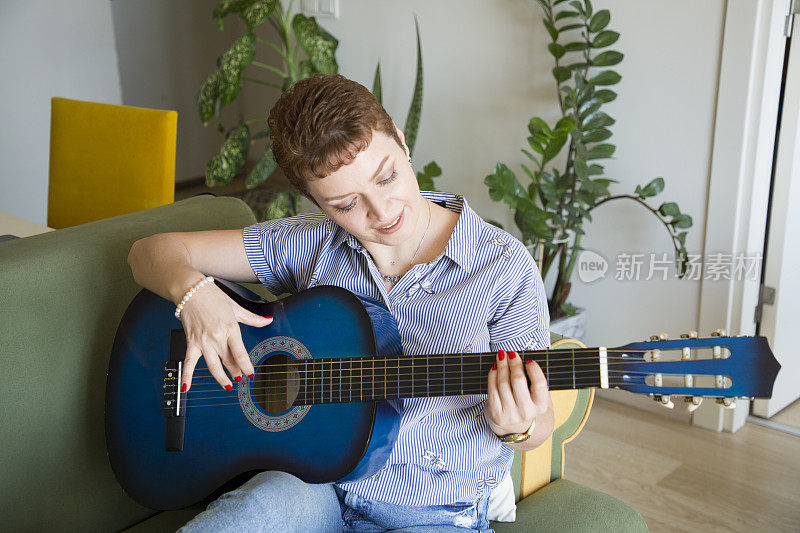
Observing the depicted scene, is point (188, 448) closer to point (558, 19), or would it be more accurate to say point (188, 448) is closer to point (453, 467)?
point (453, 467)

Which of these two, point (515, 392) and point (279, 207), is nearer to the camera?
point (515, 392)

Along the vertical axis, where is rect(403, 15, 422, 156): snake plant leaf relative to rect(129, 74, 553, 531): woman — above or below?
above

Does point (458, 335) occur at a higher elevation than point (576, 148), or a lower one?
lower

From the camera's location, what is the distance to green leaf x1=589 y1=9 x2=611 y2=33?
2.26m

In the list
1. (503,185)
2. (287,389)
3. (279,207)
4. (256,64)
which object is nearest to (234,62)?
(256,64)

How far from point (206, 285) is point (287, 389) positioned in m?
0.23

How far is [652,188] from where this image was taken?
229 cm

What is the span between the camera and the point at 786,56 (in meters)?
2.21

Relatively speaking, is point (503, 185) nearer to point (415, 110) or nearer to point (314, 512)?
point (415, 110)

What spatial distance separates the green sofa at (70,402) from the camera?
132 cm

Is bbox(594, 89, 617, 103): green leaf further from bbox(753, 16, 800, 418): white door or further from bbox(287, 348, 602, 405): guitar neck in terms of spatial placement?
bbox(287, 348, 602, 405): guitar neck

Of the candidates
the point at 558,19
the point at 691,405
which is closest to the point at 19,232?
the point at 558,19

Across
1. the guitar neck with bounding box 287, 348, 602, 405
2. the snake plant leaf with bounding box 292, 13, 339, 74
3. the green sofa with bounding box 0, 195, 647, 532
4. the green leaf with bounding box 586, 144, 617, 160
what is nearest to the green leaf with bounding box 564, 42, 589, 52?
the green leaf with bounding box 586, 144, 617, 160

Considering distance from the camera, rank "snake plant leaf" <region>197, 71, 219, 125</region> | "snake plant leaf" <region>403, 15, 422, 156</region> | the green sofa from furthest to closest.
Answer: "snake plant leaf" <region>197, 71, 219, 125</region> → "snake plant leaf" <region>403, 15, 422, 156</region> → the green sofa
